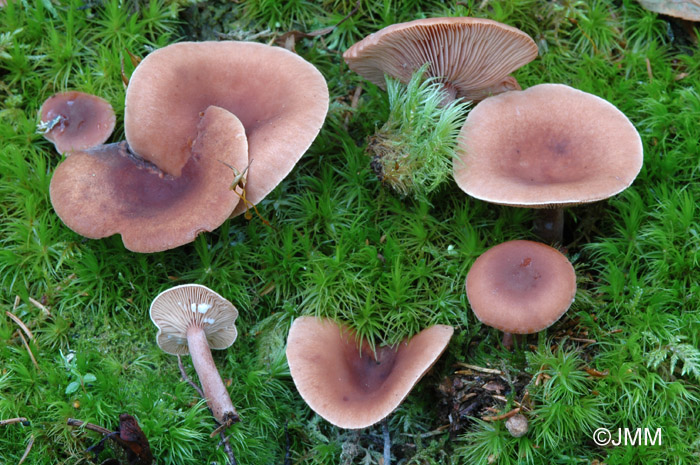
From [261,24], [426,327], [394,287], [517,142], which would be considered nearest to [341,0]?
[261,24]

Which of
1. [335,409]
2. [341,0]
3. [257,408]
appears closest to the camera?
[335,409]

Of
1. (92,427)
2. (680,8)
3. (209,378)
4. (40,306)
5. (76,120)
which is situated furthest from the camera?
(680,8)

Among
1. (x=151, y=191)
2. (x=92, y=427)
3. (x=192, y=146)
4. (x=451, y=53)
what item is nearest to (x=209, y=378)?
(x=92, y=427)

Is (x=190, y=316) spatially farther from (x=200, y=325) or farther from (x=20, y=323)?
(x=20, y=323)

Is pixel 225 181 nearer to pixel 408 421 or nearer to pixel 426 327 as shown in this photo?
pixel 426 327

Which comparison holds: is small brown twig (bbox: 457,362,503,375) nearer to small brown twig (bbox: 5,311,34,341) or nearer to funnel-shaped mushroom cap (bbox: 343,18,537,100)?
funnel-shaped mushroom cap (bbox: 343,18,537,100)

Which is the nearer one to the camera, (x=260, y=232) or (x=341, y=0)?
→ (x=260, y=232)

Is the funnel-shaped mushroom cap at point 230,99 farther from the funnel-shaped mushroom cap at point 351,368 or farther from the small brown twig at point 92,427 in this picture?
the small brown twig at point 92,427

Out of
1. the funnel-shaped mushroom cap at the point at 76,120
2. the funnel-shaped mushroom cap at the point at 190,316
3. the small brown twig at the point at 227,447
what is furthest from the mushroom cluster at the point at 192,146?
the small brown twig at the point at 227,447
